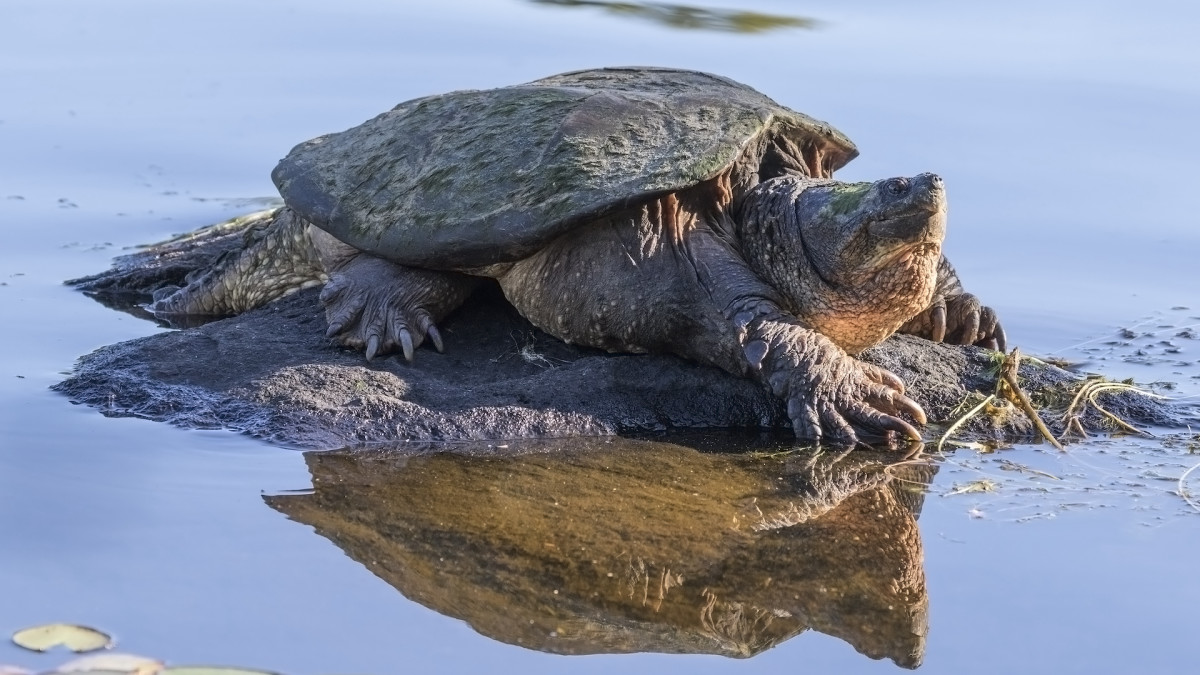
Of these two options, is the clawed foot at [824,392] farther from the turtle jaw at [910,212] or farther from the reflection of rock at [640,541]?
the turtle jaw at [910,212]

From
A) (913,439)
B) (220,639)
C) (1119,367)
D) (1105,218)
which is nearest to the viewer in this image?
(220,639)

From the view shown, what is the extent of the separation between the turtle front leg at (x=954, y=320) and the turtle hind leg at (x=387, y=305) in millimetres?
1423

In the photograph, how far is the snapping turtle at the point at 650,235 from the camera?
14.5 feet

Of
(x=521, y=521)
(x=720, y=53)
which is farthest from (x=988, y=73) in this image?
(x=521, y=521)

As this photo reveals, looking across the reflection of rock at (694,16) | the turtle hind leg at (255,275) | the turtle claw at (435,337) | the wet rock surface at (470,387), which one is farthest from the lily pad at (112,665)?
the reflection of rock at (694,16)

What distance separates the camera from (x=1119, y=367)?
5.34m

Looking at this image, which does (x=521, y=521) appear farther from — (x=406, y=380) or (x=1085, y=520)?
(x=1085, y=520)

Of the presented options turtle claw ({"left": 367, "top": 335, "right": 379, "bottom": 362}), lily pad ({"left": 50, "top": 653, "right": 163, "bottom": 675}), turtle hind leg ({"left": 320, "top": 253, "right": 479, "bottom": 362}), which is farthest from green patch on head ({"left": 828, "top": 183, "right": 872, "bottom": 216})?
lily pad ({"left": 50, "top": 653, "right": 163, "bottom": 675})

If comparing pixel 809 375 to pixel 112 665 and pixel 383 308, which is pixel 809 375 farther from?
pixel 112 665

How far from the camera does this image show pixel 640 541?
3.70 meters

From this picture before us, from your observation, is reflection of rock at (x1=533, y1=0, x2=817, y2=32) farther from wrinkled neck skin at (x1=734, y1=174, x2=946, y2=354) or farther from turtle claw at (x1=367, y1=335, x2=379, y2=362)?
turtle claw at (x1=367, y1=335, x2=379, y2=362)

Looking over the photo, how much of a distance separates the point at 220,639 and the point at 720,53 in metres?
6.49

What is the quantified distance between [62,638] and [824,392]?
2.10 meters

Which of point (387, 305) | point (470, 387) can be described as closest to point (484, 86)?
point (387, 305)
